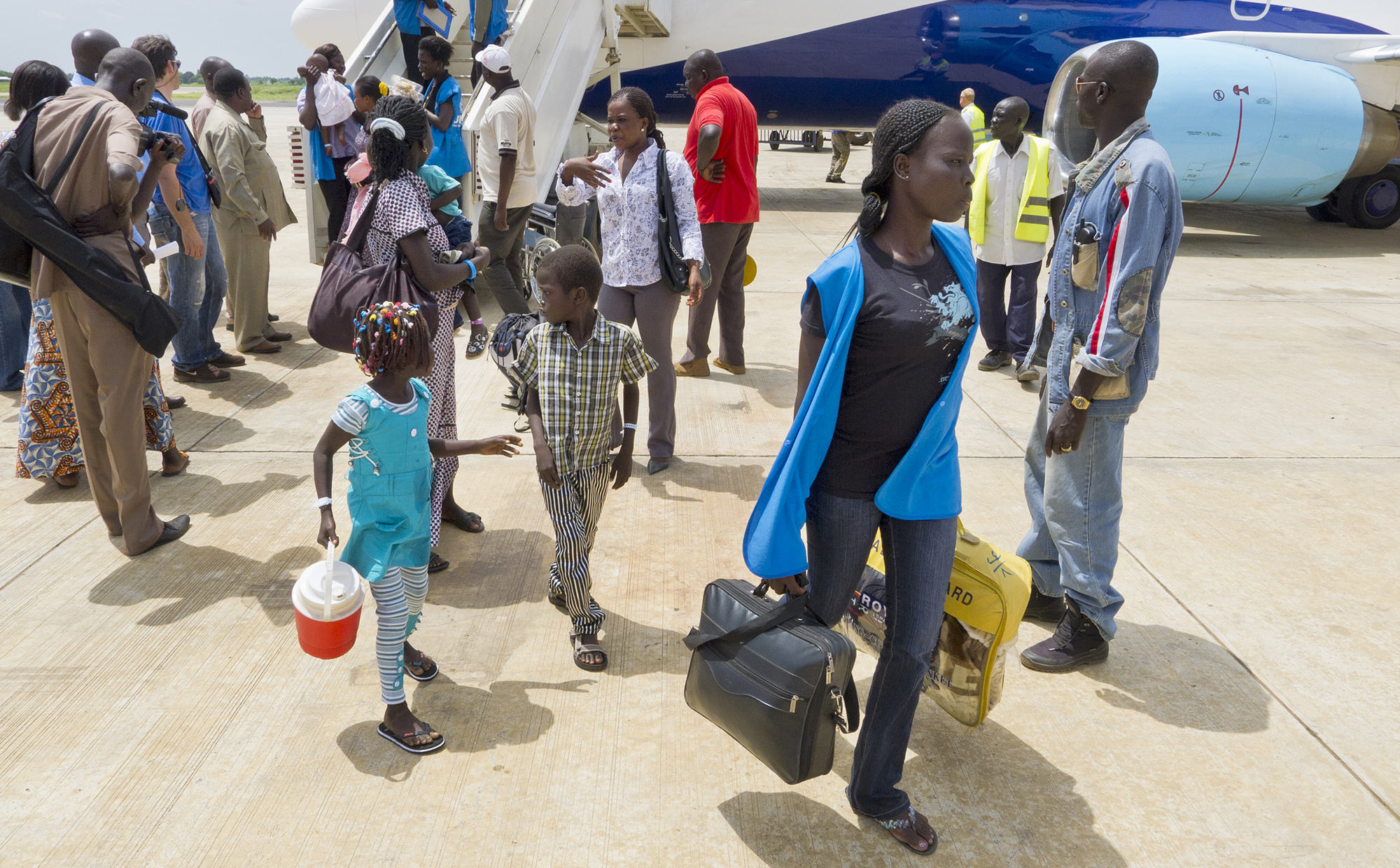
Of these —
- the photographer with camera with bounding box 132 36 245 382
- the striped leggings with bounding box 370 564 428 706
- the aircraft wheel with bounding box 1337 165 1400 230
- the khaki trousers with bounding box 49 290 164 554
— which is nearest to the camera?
the striped leggings with bounding box 370 564 428 706

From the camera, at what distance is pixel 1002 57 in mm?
13812

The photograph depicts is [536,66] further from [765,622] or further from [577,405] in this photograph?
[765,622]

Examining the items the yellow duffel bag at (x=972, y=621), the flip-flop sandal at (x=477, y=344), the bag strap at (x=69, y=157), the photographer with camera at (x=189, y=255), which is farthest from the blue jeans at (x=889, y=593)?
the photographer with camera at (x=189, y=255)

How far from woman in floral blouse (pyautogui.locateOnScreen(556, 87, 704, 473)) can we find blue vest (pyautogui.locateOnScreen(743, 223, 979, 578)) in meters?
2.50

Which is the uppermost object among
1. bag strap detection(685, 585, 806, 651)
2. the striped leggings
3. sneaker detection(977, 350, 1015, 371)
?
bag strap detection(685, 585, 806, 651)

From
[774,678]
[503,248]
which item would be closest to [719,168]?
[503,248]

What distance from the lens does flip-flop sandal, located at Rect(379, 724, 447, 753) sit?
9.33ft

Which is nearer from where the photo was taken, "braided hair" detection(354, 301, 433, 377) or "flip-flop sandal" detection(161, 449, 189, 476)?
"braided hair" detection(354, 301, 433, 377)

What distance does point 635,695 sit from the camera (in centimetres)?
319

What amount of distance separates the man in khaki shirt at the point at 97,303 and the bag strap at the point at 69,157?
0.01 metres

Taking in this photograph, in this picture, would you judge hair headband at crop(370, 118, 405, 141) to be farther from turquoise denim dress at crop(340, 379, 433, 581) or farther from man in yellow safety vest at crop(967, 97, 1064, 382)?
man in yellow safety vest at crop(967, 97, 1064, 382)

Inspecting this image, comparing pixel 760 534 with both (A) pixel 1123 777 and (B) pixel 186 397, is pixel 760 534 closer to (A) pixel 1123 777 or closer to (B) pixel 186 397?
(A) pixel 1123 777

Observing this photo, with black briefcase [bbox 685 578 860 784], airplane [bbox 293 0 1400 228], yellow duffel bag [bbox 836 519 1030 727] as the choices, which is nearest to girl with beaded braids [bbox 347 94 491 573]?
black briefcase [bbox 685 578 860 784]

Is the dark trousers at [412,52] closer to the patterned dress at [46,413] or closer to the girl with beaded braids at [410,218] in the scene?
the patterned dress at [46,413]
